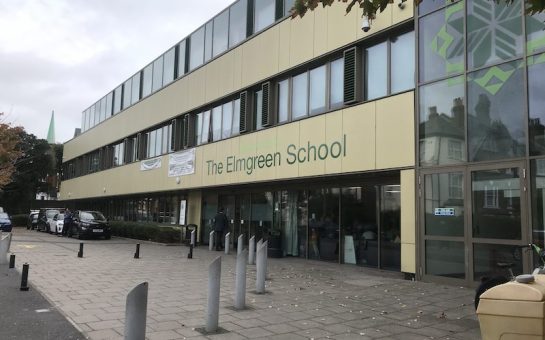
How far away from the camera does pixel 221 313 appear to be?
316 inches

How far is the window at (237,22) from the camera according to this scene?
68.4ft

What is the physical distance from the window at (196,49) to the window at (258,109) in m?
5.64

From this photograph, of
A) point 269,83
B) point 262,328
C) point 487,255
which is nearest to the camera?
point 262,328

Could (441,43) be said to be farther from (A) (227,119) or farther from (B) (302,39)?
(A) (227,119)

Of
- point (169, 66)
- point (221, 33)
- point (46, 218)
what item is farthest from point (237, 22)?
point (46, 218)

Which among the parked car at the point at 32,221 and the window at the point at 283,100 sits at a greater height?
the window at the point at 283,100

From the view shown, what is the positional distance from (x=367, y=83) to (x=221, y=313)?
881cm

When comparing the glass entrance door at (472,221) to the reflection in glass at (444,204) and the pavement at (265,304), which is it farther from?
the pavement at (265,304)

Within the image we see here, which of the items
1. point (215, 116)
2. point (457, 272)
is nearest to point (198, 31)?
point (215, 116)

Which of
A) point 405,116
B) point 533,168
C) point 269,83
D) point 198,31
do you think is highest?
point 198,31

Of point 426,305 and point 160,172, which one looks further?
point 160,172

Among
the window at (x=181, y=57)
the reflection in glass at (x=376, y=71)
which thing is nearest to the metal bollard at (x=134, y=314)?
the reflection in glass at (x=376, y=71)

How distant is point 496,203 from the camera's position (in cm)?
1052

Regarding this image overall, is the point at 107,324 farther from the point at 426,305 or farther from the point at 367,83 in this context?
the point at 367,83
